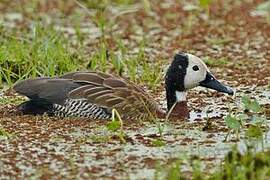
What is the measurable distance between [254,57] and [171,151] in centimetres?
343

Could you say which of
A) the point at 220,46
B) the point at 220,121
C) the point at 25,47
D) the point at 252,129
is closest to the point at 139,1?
the point at 220,46

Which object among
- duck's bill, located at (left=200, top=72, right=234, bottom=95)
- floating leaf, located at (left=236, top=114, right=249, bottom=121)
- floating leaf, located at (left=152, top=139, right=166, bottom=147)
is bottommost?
floating leaf, located at (left=236, top=114, right=249, bottom=121)

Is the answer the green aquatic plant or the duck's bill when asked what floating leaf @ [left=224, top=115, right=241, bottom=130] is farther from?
the duck's bill

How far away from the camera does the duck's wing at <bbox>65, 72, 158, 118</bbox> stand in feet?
25.1

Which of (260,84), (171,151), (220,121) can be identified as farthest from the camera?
(260,84)

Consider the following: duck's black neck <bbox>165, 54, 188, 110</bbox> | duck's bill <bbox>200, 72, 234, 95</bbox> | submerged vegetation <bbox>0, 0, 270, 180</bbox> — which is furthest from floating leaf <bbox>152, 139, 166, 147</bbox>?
duck's bill <bbox>200, 72, 234, 95</bbox>

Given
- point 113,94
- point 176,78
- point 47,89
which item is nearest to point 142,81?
point 176,78

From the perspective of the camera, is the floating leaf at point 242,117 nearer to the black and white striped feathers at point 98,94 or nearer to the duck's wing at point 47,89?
the black and white striped feathers at point 98,94

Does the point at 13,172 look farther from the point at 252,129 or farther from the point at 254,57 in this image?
the point at 254,57

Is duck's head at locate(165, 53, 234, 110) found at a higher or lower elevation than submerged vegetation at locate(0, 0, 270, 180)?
higher

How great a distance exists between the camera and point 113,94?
771 cm

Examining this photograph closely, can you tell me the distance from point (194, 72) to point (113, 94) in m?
0.60

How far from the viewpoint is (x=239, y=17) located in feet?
38.4

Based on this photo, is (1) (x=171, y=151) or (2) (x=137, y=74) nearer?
(1) (x=171, y=151)
